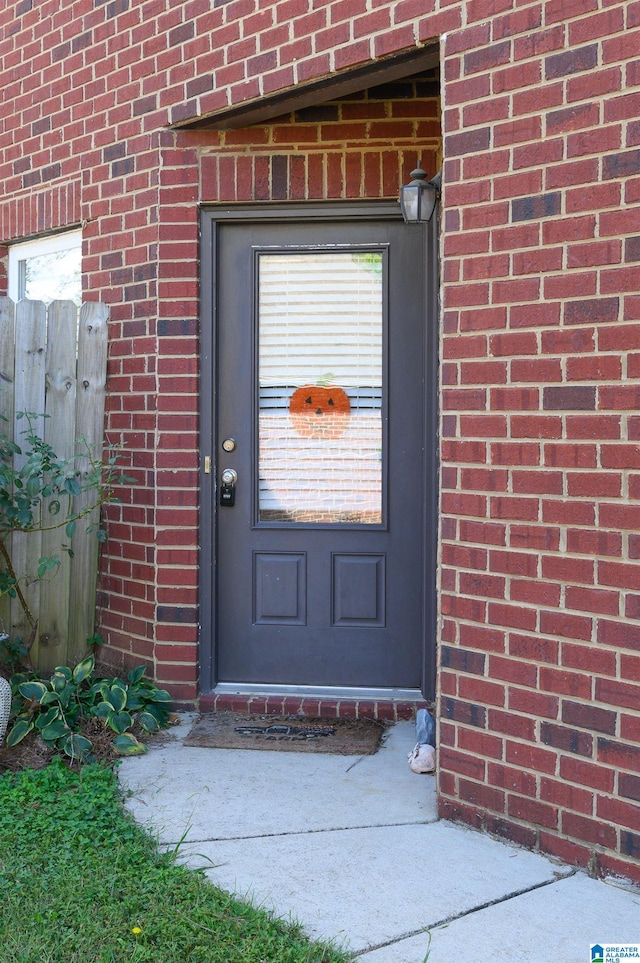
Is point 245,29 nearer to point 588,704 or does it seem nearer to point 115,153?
point 115,153

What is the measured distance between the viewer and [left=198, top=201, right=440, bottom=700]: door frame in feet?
15.1

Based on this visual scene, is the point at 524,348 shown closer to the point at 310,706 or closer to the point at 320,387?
the point at 320,387

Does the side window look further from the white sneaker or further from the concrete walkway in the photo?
the white sneaker

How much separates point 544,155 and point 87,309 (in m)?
2.66

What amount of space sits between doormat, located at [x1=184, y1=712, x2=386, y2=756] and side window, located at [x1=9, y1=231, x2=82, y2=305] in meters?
2.54

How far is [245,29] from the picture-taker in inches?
169

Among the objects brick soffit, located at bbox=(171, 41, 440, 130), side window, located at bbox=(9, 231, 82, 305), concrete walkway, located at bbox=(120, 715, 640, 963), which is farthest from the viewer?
side window, located at bbox=(9, 231, 82, 305)

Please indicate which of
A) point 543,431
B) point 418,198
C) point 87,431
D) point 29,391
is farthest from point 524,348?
point 29,391

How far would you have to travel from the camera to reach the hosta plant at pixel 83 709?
163 inches

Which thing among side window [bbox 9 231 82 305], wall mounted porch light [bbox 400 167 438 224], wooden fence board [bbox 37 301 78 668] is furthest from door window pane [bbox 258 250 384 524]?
side window [bbox 9 231 82 305]

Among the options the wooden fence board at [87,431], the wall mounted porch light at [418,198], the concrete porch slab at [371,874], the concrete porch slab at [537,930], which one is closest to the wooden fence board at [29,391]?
the wooden fence board at [87,431]

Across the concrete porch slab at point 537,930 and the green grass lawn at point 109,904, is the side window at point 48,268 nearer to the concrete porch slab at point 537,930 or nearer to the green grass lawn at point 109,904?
the green grass lawn at point 109,904

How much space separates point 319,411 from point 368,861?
2367mm

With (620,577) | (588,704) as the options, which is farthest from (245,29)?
(588,704)
